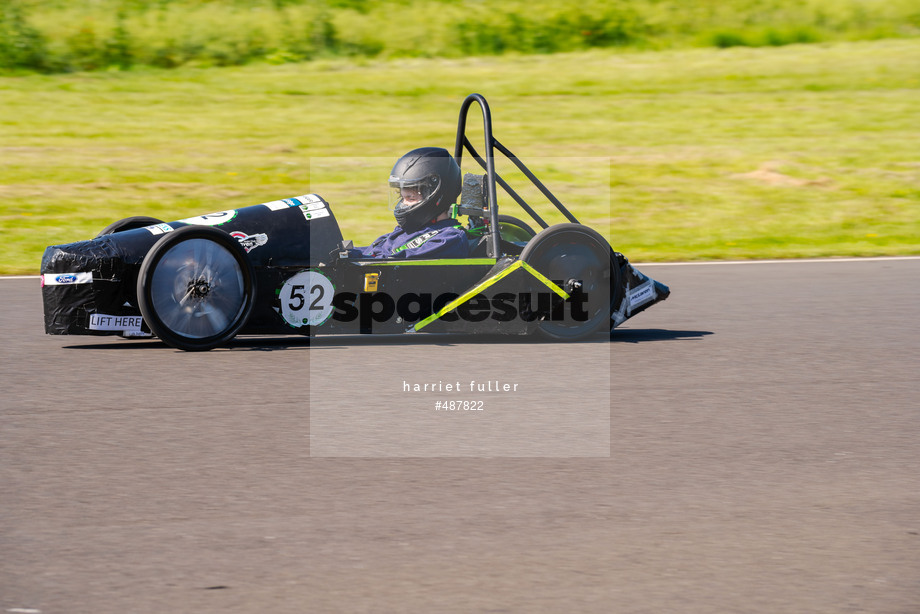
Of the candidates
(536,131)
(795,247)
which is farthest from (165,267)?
(536,131)

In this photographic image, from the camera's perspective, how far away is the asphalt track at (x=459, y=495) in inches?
139

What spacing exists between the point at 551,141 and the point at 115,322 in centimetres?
1273

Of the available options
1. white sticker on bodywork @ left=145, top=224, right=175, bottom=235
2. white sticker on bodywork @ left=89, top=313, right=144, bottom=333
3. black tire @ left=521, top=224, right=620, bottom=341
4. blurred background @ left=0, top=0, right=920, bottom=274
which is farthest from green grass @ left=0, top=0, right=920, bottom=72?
black tire @ left=521, top=224, right=620, bottom=341

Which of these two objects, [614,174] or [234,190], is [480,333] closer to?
[234,190]

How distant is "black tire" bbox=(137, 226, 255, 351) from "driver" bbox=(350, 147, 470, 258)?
2.75 feet

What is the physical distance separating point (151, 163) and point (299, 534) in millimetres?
14350

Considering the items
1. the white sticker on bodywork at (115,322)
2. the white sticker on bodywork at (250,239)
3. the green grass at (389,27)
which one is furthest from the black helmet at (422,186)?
the green grass at (389,27)

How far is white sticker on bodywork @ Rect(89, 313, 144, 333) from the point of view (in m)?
7.26

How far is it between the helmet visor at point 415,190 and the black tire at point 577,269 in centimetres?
72

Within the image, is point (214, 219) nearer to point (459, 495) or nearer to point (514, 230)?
point (514, 230)

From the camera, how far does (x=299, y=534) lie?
4.00 metres

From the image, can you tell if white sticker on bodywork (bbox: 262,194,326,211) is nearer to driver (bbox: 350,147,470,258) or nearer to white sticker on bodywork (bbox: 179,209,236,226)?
white sticker on bodywork (bbox: 179,209,236,226)

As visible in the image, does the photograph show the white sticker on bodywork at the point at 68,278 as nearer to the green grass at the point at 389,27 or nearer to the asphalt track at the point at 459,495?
the asphalt track at the point at 459,495

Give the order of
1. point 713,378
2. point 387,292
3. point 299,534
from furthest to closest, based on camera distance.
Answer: point 387,292
point 713,378
point 299,534
